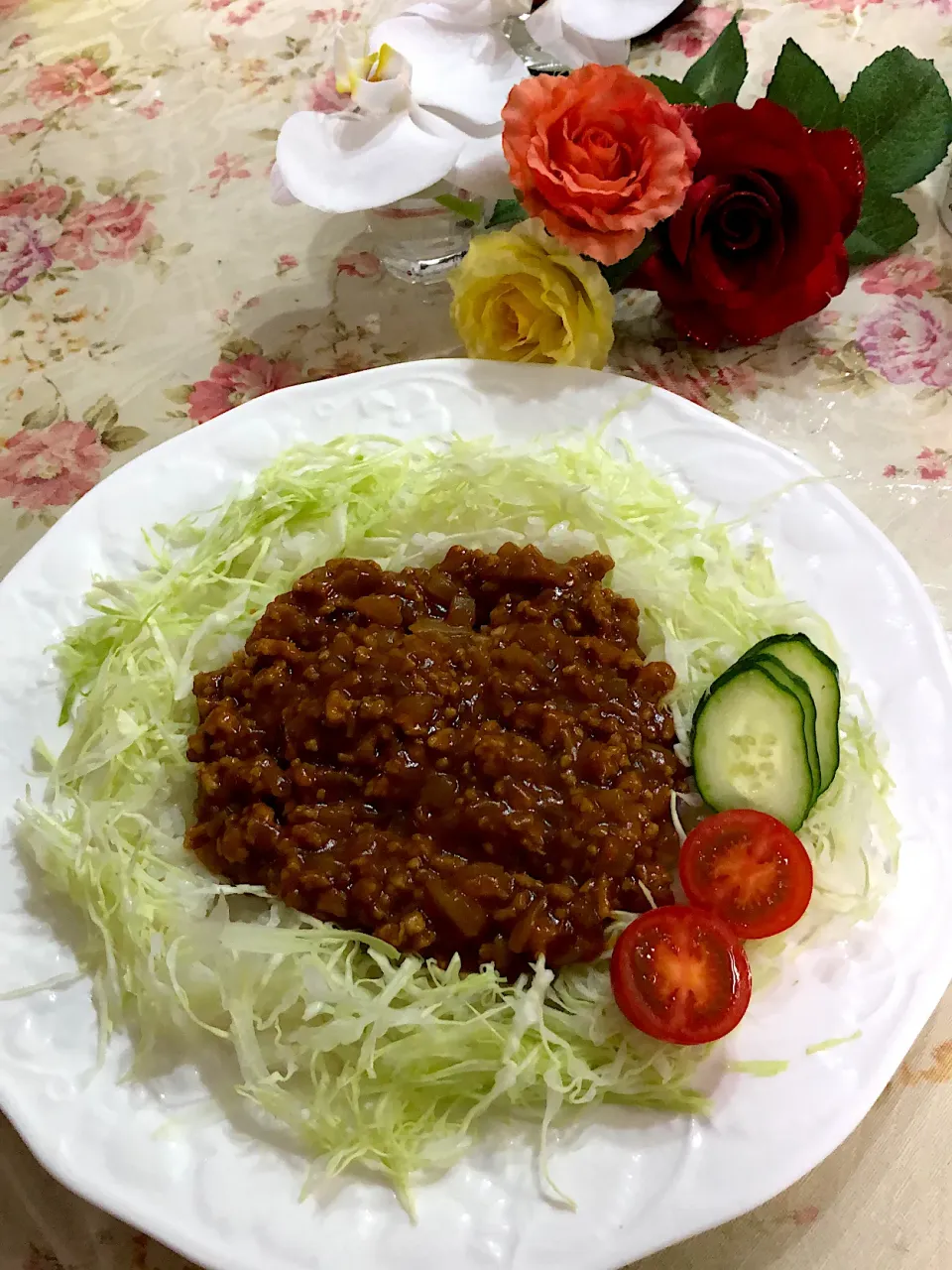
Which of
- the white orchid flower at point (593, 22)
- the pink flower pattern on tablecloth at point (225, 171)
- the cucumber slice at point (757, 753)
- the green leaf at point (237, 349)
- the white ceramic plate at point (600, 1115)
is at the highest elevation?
the white orchid flower at point (593, 22)

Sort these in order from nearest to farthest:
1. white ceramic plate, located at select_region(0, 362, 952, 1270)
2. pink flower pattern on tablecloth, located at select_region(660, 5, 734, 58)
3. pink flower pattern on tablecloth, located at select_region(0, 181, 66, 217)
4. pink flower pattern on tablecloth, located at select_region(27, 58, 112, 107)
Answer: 1. white ceramic plate, located at select_region(0, 362, 952, 1270)
2. pink flower pattern on tablecloth, located at select_region(0, 181, 66, 217)
3. pink flower pattern on tablecloth, located at select_region(660, 5, 734, 58)
4. pink flower pattern on tablecloth, located at select_region(27, 58, 112, 107)

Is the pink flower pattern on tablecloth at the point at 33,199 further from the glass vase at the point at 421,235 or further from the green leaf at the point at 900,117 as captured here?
the green leaf at the point at 900,117

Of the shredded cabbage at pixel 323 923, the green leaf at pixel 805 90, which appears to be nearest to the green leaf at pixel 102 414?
the shredded cabbage at pixel 323 923

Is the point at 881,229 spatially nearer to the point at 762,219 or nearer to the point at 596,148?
the point at 762,219

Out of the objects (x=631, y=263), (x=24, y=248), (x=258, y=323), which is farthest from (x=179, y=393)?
(x=631, y=263)

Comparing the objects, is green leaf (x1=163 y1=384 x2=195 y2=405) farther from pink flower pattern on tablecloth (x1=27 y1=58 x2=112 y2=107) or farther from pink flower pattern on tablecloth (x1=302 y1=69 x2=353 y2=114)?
pink flower pattern on tablecloth (x1=27 y1=58 x2=112 y2=107)

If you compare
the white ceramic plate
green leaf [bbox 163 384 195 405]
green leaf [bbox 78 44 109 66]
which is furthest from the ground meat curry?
green leaf [bbox 78 44 109 66]

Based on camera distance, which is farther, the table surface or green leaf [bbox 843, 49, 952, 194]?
green leaf [bbox 843, 49, 952, 194]
